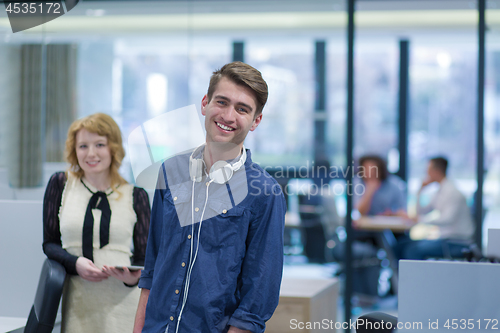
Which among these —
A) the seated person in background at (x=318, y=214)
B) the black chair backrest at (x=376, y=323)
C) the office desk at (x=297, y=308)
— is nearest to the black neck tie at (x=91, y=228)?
the office desk at (x=297, y=308)

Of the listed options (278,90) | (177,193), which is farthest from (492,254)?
(278,90)

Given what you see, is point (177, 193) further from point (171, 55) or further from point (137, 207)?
point (171, 55)

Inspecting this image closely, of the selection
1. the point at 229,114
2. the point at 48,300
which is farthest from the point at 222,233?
the point at 48,300

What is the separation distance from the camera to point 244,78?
145 cm

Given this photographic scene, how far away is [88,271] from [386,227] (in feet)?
11.1

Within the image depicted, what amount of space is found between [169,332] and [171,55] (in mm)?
4376

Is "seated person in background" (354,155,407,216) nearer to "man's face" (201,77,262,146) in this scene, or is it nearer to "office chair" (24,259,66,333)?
"office chair" (24,259,66,333)

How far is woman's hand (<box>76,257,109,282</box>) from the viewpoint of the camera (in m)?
1.98

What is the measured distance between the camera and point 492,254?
1.88m

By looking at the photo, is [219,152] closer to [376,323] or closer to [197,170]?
[197,170]

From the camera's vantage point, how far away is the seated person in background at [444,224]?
15.4 ft

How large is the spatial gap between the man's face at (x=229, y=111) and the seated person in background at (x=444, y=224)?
379 cm

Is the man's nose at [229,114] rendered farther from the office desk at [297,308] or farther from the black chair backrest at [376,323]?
the office desk at [297,308]

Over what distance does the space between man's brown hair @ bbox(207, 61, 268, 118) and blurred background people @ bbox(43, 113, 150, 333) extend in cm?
79
